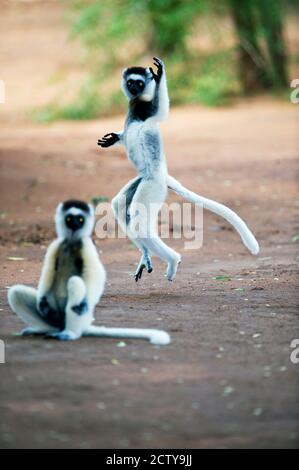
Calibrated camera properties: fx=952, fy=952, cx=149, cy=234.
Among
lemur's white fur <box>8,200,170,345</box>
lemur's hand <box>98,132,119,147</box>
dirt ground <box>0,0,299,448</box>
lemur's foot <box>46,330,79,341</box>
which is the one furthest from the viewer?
lemur's hand <box>98,132,119,147</box>

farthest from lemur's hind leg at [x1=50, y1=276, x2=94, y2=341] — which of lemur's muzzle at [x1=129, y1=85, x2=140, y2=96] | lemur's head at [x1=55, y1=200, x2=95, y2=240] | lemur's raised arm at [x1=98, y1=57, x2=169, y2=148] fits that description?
lemur's muzzle at [x1=129, y1=85, x2=140, y2=96]

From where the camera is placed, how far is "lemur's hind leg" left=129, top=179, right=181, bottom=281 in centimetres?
745

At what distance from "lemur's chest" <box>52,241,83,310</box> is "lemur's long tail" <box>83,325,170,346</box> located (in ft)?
0.89

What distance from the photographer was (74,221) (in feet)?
18.9

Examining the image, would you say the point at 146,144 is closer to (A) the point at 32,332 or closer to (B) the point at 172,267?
(B) the point at 172,267

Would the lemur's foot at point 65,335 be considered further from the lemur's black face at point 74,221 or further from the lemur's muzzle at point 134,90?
the lemur's muzzle at point 134,90

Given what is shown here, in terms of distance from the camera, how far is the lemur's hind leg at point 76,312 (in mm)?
5539

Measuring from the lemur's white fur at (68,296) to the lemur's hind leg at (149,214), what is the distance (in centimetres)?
163

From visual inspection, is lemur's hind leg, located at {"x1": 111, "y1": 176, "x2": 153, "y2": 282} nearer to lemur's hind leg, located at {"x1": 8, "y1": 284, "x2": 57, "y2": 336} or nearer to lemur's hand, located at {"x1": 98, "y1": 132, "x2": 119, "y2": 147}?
lemur's hand, located at {"x1": 98, "y1": 132, "x2": 119, "y2": 147}

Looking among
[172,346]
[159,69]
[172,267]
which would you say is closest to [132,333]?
[172,346]
